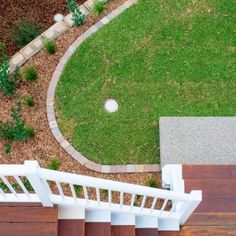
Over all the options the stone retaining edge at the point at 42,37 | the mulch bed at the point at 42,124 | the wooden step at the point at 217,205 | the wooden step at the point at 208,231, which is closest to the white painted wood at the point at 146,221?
the wooden step at the point at 208,231

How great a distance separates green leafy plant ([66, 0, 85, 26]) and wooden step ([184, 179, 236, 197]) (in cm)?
356

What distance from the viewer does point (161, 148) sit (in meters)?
7.39

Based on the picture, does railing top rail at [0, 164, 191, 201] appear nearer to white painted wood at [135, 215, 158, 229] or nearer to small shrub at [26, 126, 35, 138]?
white painted wood at [135, 215, 158, 229]

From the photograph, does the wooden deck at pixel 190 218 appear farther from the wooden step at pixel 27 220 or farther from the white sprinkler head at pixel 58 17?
the white sprinkler head at pixel 58 17

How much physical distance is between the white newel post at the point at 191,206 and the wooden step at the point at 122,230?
2.10 ft

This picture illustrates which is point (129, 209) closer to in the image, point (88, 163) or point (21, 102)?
point (88, 163)

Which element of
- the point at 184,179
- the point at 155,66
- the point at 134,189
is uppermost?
the point at 155,66

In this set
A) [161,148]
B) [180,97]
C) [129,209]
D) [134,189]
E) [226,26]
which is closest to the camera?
[134,189]

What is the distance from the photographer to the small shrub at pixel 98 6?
857cm

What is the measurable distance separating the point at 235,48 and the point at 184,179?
287 centimetres

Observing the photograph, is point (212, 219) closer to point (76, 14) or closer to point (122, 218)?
point (122, 218)

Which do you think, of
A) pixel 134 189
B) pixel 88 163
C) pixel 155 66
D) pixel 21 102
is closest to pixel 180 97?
pixel 155 66

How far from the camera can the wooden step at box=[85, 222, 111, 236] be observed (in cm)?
581

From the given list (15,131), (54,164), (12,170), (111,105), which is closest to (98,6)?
(111,105)
